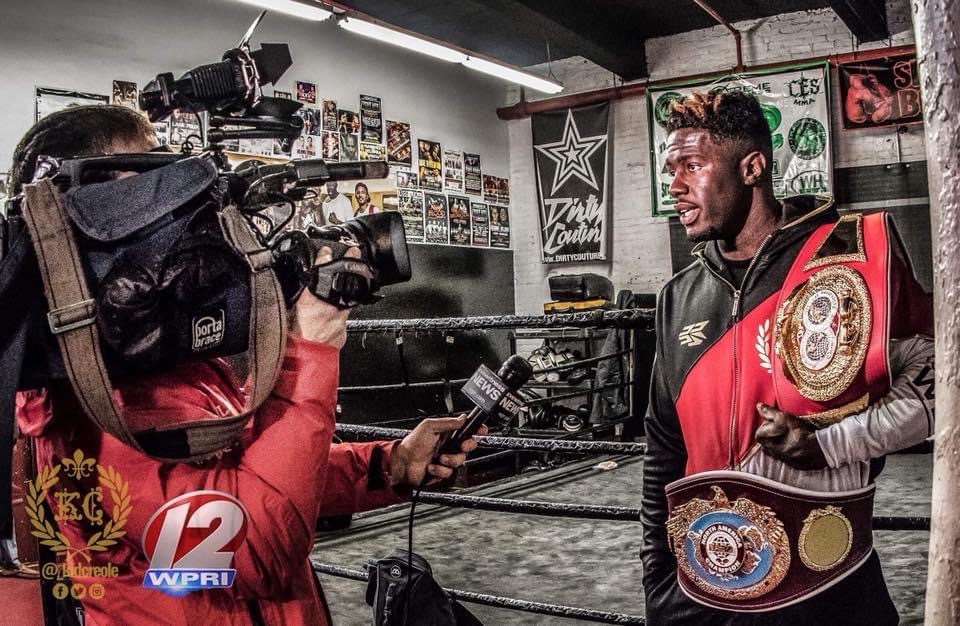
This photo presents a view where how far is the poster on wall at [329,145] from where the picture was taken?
6.79 metres

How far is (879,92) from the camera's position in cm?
701

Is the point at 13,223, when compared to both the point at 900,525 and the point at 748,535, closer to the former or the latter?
the point at 748,535

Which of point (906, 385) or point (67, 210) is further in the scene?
point (906, 385)

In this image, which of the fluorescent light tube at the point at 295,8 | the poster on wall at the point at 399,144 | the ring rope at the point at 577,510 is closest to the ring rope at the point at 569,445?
the ring rope at the point at 577,510

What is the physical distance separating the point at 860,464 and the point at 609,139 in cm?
737

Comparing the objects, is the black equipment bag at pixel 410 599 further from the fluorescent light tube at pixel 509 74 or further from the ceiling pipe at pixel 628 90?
the ceiling pipe at pixel 628 90

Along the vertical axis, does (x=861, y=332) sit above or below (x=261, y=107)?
below

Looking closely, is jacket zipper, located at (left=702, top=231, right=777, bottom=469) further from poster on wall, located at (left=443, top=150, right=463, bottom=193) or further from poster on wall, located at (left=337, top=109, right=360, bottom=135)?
poster on wall, located at (left=443, top=150, right=463, bottom=193)

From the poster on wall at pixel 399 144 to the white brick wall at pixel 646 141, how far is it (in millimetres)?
1784

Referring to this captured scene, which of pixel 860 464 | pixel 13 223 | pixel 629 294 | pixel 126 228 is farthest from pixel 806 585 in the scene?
pixel 629 294

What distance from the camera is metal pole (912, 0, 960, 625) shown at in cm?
41

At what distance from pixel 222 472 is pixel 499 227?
8.04 meters

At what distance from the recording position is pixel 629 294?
7355mm

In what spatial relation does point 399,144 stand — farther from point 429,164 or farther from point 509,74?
point 509,74
